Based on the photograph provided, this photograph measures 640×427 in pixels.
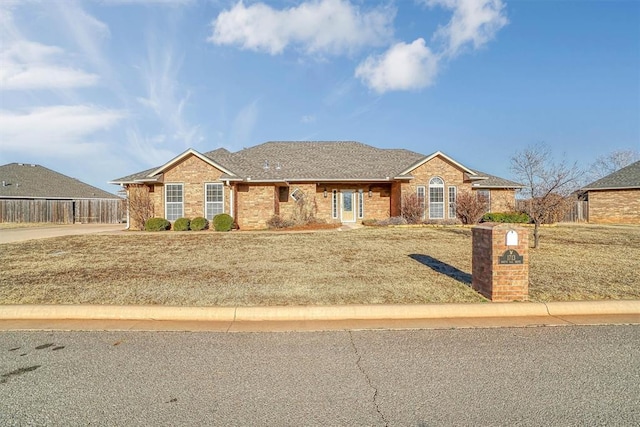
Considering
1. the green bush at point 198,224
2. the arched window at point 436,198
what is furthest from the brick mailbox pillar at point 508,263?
the arched window at point 436,198

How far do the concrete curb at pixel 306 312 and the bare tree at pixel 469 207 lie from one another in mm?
15456

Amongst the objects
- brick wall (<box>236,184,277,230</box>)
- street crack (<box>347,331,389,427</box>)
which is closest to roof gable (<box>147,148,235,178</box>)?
brick wall (<box>236,184,277,230</box>)

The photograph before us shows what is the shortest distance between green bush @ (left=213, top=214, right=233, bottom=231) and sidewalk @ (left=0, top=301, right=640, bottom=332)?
501 inches

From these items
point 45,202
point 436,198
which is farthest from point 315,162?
point 45,202

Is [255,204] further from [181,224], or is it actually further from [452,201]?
[452,201]

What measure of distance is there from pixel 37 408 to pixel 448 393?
3739 mm

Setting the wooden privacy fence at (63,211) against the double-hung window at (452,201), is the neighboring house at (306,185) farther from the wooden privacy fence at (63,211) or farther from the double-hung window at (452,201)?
the wooden privacy fence at (63,211)

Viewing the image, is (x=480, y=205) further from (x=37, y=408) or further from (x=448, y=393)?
(x=37, y=408)

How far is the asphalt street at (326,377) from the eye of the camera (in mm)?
3033

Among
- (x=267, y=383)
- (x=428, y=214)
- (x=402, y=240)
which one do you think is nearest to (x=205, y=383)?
(x=267, y=383)

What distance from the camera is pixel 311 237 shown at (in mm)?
15062

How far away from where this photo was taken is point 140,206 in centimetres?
2027

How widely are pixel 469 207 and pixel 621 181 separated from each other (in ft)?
53.2

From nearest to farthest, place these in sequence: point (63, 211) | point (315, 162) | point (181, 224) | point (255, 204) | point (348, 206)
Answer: point (181, 224) < point (255, 204) < point (348, 206) < point (315, 162) < point (63, 211)
